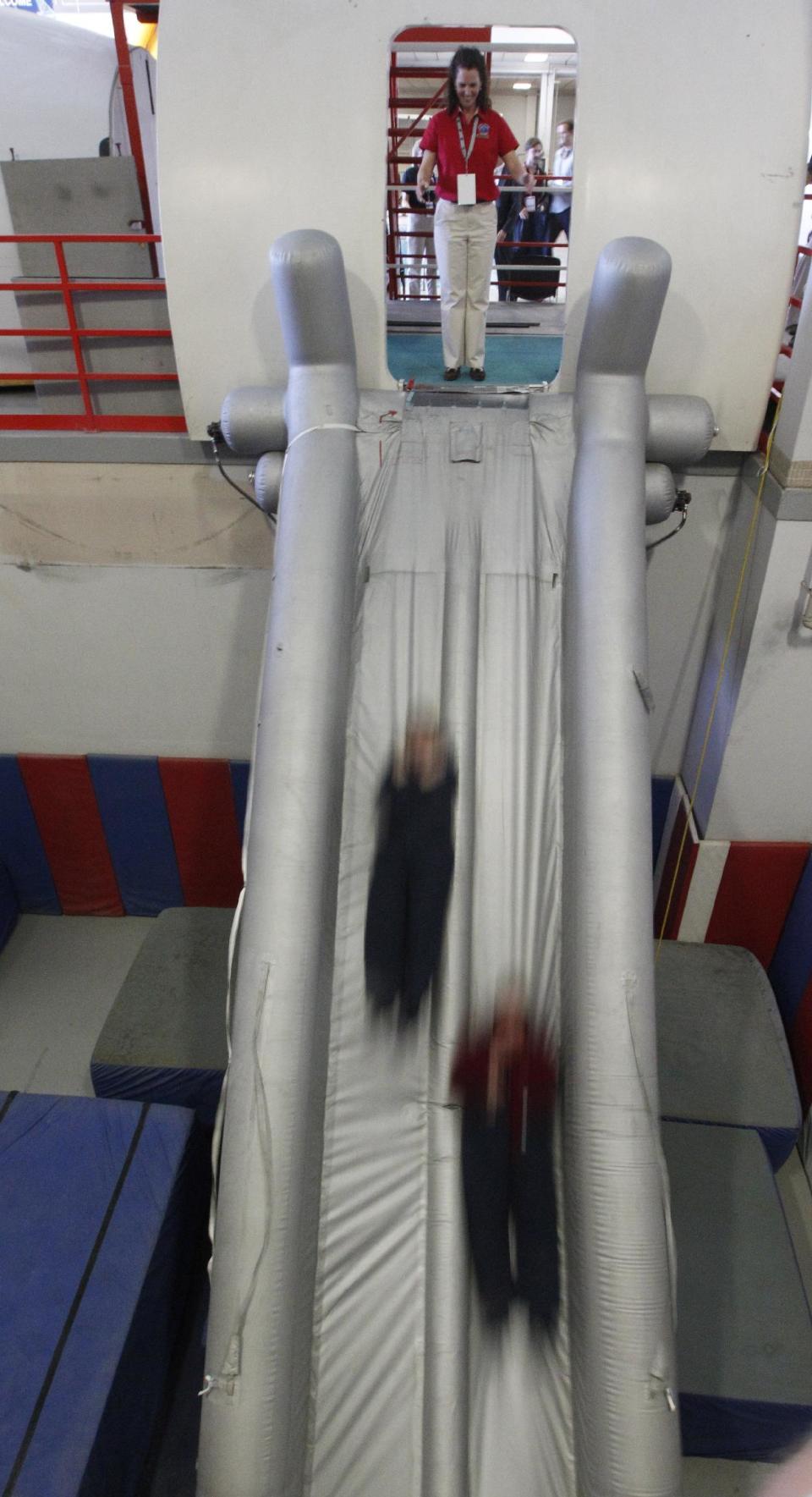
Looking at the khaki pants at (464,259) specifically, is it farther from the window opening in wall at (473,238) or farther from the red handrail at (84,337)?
the red handrail at (84,337)

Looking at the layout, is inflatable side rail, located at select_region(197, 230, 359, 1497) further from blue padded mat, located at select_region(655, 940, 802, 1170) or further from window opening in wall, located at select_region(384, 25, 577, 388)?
blue padded mat, located at select_region(655, 940, 802, 1170)

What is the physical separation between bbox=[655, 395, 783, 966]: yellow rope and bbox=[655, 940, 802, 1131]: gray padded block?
0.16 m

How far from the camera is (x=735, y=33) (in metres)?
2.60

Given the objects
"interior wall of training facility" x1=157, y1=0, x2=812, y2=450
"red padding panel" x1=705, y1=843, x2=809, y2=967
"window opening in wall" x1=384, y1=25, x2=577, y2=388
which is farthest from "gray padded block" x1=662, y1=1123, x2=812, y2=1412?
"window opening in wall" x1=384, y1=25, x2=577, y2=388

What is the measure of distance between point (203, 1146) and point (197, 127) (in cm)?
339

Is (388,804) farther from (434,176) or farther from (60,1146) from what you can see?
(434,176)


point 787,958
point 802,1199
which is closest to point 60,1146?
point 802,1199

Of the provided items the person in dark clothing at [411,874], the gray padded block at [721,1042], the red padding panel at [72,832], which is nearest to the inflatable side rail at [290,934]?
the person in dark clothing at [411,874]

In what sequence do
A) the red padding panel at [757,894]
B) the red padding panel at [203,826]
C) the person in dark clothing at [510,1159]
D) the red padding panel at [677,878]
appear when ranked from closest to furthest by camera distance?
the person in dark clothing at [510,1159] < the red padding panel at [757,894] < the red padding panel at [677,878] < the red padding panel at [203,826]

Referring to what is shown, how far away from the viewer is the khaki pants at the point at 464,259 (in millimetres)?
3393

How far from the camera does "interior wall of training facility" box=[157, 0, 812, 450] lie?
2.62 meters

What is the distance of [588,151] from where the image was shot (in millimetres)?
2717

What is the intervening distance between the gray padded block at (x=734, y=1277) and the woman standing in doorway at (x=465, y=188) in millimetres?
3097

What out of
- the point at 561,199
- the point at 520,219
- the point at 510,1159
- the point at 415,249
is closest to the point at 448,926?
the point at 510,1159
